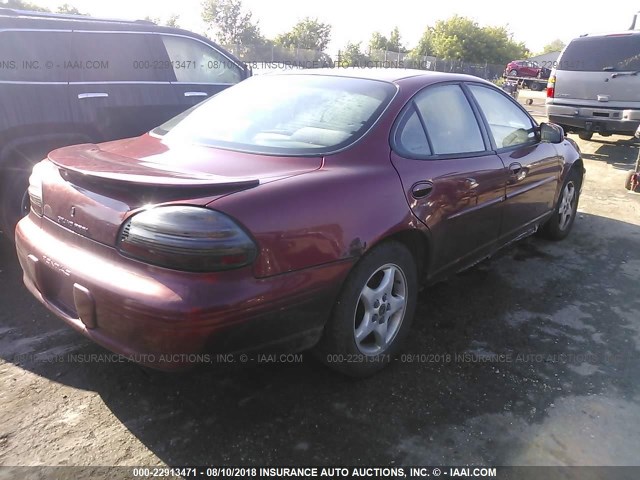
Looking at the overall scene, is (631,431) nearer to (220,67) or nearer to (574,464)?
(574,464)

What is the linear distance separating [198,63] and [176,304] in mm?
4151

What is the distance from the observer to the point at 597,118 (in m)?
8.68

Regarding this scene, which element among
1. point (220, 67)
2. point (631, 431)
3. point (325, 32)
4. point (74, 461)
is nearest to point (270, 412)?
point (74, 461)

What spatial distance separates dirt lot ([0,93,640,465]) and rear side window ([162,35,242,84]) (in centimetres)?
272

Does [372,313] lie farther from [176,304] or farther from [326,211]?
[176,304]

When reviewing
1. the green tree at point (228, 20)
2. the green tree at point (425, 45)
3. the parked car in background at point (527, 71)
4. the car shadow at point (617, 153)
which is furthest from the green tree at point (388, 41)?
the car shadow at point (617, 153)

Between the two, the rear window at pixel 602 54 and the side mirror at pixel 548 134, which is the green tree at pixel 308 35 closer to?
the rear window at pixel 602 54

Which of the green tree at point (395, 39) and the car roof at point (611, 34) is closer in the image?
the car roof at point (611, 34)

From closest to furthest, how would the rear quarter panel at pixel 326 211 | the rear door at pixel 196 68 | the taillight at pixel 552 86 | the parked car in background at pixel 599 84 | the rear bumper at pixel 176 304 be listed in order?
the rear bumper at pixel 176 304, the rear quarter panel at pixel 326 211, the rear door at pixel 196 68, the parked car in background at pixel 599 84, the taillight at pixel 552 86

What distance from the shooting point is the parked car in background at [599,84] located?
8.38 meters

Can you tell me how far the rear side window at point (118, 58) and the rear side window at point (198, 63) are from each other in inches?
5.2

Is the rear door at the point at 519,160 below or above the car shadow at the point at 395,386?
above

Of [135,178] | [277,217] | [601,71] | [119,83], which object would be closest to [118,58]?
[119,83]

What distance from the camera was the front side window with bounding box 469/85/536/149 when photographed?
354 cm
